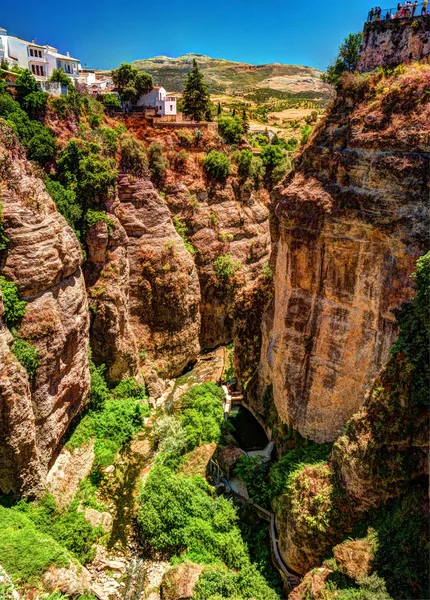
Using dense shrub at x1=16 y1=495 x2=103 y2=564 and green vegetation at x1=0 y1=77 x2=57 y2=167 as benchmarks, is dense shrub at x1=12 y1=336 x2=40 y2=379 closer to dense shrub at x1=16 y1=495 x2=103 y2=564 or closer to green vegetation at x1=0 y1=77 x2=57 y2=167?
dense shrub at x1=16 y1=495 x2=103 y2=564

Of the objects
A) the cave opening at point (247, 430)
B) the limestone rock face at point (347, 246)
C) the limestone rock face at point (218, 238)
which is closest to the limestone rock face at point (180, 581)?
the limestone rock face at point (347, 246)

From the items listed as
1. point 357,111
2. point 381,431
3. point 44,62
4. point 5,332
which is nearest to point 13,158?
point 5,332

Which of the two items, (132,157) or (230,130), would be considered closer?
(132,157)

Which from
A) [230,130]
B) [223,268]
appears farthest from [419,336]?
[230,130]

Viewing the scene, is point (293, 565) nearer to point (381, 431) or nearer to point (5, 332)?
point (381, 431)

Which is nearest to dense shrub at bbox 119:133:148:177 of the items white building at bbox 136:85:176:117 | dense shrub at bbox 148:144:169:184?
dense shrub at bbox 148:144:169:184

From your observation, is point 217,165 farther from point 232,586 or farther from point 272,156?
point 232,586
